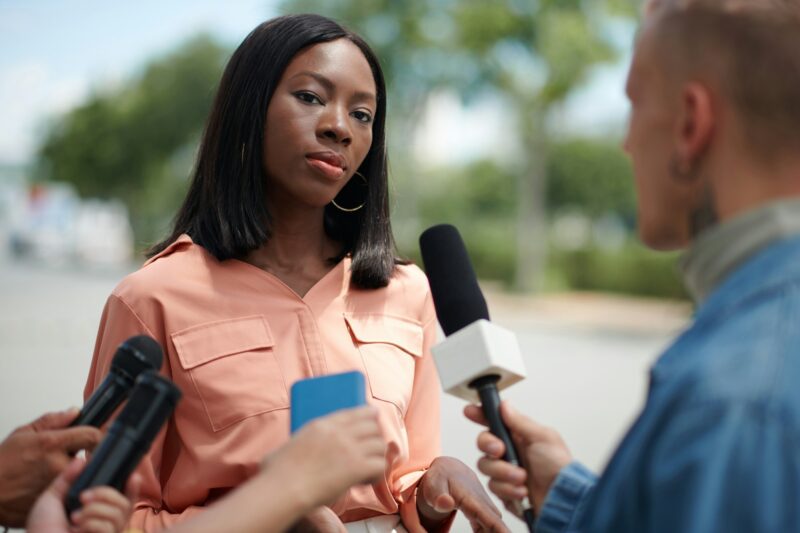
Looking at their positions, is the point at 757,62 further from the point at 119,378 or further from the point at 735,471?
the point at 119,378

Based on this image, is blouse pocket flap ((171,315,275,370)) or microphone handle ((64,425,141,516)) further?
blouse pocket flap ((171,315,275,370))

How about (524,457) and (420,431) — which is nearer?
(524,457)

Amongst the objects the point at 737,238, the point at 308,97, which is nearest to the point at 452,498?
the point at 308,97

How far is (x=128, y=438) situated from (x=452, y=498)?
0.93 metres

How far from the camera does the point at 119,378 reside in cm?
136

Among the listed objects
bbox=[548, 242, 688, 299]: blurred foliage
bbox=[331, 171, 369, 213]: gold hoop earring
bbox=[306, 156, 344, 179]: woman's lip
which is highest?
bbox=[306, 156, 344, 179]: woman's lip

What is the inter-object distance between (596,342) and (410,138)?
1534 centimetres

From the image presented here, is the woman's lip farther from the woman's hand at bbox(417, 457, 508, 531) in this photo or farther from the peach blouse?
the woman's hand at bbox(417, 457, 508, 531)

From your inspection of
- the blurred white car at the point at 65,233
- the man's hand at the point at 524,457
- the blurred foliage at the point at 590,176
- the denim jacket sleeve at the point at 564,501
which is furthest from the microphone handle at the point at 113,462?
the blurred white car at the point at 65,233

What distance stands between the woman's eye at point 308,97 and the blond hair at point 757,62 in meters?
1.12

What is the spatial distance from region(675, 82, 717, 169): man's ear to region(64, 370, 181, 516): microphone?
763 millimetres

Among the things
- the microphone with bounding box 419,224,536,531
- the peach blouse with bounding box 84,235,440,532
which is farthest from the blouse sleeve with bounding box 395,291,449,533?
the microphone with bounding box 419,224,536,531

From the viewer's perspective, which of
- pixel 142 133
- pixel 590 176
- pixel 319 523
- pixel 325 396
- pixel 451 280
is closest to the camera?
pixel 325 396

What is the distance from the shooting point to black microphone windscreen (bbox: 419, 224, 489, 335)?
1752 millimetres
